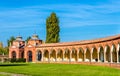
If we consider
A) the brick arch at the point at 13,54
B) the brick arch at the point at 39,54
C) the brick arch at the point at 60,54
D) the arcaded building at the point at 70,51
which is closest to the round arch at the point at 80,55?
the arcaded building at the point at 70,51

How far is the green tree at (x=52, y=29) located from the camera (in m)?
71.0

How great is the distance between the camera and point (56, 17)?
244 ft

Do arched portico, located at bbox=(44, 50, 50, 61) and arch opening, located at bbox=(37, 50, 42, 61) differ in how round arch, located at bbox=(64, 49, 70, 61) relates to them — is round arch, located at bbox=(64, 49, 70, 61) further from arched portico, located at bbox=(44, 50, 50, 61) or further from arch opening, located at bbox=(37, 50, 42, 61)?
arch opening, located at bbox=(37, 50, 42, 61)

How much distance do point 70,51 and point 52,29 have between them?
15.1 m

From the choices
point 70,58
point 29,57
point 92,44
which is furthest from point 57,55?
point 92,44

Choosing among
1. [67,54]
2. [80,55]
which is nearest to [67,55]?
[67,54]

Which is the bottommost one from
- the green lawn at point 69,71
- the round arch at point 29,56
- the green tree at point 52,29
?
the round arch at point 29,56

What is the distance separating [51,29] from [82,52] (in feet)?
58.9

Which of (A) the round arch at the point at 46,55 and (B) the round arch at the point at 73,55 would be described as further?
(A) the round arch at the point at 46,55

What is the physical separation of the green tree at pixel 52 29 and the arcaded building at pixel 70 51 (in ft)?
11.9

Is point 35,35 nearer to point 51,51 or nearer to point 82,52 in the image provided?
point 51,51

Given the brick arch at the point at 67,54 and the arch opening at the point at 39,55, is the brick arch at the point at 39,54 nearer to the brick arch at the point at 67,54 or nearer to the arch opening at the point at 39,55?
the arch opening at the point at 39,55

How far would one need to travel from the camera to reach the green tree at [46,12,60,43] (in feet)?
233

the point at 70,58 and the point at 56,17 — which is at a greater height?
the point at 56,17
